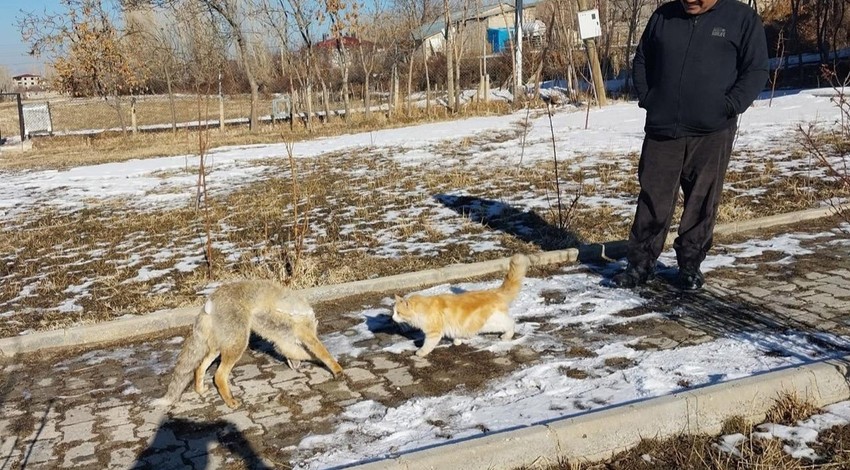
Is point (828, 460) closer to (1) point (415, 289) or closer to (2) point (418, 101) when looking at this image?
(1) point (415, 289)

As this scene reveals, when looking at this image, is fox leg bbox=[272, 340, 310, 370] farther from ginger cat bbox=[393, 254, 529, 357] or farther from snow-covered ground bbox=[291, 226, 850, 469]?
ginger cat bbox=[393, 254, 529, 357]

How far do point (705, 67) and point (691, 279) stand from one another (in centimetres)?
170

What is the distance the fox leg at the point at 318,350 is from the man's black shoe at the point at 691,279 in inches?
119

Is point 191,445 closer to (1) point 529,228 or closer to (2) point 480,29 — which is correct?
(1) point 529,228

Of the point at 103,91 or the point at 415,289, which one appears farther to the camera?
the point at 103,91

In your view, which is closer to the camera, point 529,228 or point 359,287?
point 359,287

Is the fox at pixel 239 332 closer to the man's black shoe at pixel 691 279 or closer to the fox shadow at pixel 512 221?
the man's black shoe at pixel 691 279

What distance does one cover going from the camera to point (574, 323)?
208 inches

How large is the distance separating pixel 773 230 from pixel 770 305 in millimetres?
2551

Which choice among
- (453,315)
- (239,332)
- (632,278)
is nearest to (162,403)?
(239,332)

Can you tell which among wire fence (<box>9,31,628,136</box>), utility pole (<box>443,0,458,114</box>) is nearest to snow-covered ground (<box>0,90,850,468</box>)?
wire fence (<box>9,31,628,136</box>)

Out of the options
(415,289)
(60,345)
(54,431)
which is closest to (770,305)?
(415,289)

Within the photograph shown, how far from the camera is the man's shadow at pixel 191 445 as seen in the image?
11.8 ft

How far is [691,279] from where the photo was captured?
5.88 meters
